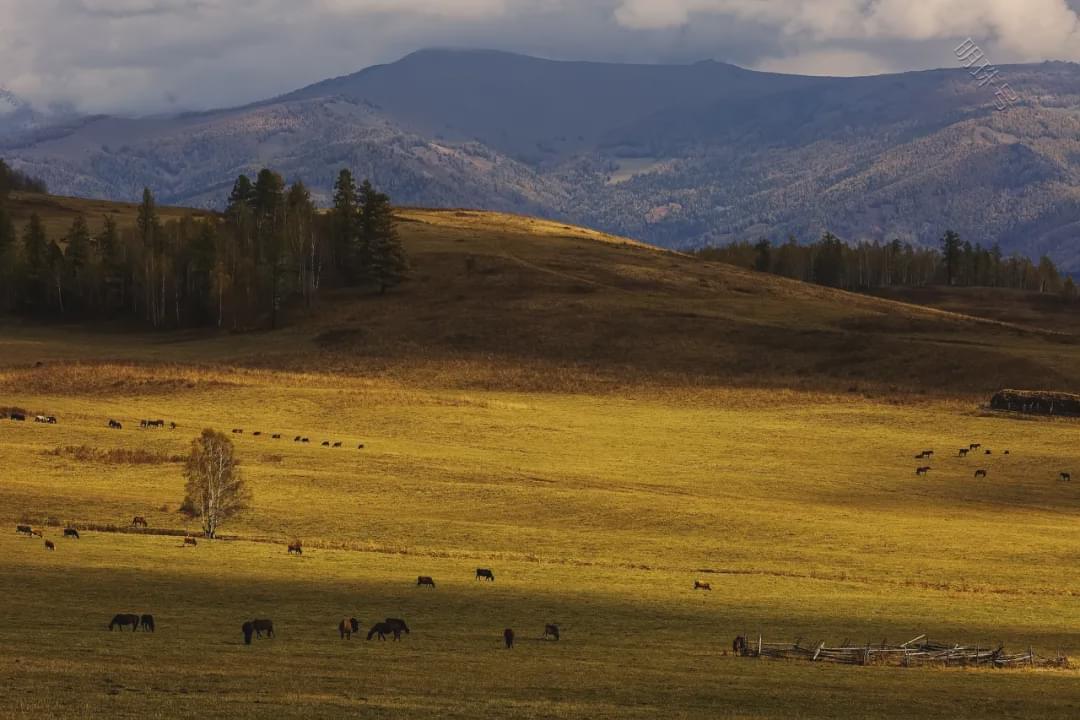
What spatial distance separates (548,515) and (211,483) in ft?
56.7

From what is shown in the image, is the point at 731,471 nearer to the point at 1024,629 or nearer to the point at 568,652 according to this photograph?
the point at 1024,629

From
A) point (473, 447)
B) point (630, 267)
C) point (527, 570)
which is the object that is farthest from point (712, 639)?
point (630, 267)

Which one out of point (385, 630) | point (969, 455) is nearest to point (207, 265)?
point (969, 455)

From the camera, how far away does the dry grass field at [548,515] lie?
103ft

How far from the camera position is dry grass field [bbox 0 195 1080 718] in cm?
3147

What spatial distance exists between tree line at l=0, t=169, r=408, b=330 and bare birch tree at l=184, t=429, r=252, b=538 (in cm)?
10317

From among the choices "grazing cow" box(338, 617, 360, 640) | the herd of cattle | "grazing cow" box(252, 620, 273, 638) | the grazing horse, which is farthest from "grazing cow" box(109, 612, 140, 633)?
the herd of cattle

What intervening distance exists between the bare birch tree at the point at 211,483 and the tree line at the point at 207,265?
338 ft

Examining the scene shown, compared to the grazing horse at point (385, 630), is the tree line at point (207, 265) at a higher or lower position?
higher

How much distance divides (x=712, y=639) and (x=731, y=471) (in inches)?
1864

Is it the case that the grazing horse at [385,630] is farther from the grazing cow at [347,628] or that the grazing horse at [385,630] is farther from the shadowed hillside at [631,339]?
the shadowed hillside at [631,339]

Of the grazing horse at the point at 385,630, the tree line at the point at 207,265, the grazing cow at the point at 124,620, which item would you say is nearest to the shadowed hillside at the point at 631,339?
the tree line at the point at 207,265

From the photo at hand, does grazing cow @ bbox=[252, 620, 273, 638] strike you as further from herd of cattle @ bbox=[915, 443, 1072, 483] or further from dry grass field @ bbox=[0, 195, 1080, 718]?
herd of cattle @ bbox=[915, 443, 1072, 483]

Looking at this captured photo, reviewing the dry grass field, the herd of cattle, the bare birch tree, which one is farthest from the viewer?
the herd of cattle
